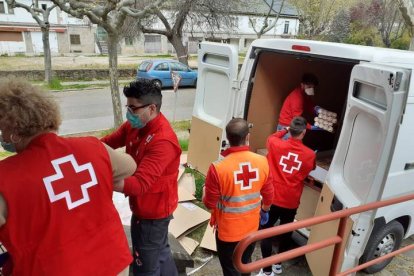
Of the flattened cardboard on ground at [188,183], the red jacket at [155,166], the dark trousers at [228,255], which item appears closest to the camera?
the red jacket at [155,166]

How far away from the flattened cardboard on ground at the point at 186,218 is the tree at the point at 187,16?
673 inches

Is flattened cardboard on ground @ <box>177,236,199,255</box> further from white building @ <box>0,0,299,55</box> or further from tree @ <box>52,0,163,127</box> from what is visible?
white building @ <box>0,0,299,55</box>

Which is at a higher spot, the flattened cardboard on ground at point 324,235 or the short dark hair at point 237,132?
the short dark hair at point 237,132

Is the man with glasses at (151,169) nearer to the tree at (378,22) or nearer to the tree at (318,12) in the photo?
the tree at (318,12)

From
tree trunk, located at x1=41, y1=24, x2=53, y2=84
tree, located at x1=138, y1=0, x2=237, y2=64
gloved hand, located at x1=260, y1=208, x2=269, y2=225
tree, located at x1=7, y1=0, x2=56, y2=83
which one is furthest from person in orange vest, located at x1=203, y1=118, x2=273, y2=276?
tree, located at x1=138, y1=0, x2=237, y2=64

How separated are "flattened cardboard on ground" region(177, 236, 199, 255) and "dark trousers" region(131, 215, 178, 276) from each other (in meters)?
1.11

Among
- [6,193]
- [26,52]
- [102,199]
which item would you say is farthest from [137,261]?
[26,52]

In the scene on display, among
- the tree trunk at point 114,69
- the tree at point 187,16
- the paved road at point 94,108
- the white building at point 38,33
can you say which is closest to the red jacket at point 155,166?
the tree trunk at point 114,69

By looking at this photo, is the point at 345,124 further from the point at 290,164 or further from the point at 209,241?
the point at 209,241

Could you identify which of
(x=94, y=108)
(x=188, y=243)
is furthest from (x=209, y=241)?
(x=94, y=108)

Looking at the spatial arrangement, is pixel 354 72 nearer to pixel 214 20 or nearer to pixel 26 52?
pixel 214 20

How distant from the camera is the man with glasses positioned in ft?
7.60

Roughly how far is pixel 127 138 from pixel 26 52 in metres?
39.0

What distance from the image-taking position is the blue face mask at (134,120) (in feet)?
8.13
